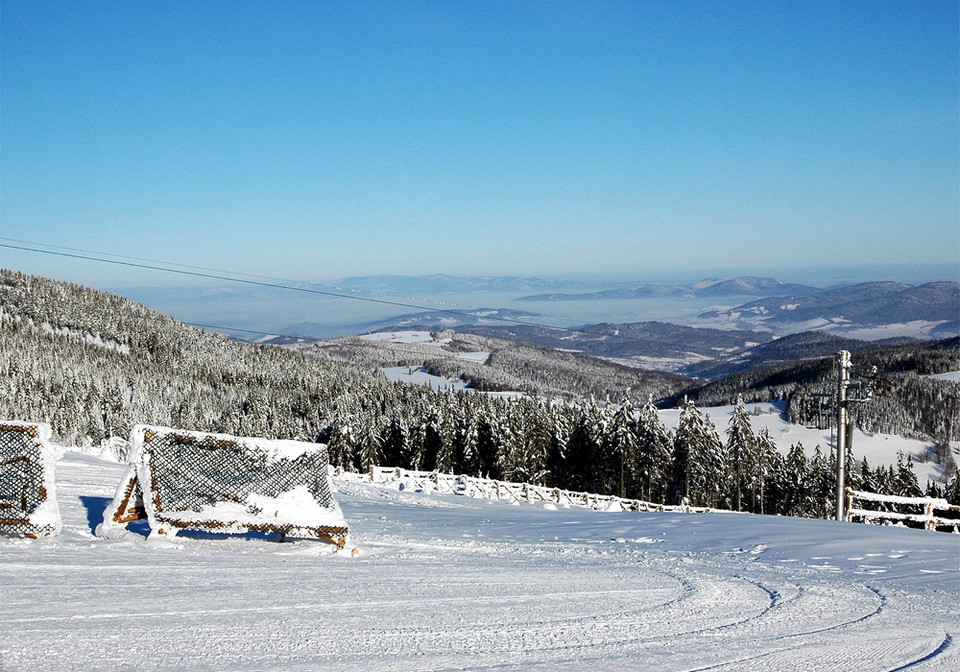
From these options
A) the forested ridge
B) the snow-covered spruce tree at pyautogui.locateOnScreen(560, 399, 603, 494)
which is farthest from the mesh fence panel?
the snow-covered spruce tree at pyautogui.locateOnScreen(560, 399, 603, 494)

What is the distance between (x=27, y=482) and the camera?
24.5 ft

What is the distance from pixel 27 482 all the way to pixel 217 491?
1.95 m

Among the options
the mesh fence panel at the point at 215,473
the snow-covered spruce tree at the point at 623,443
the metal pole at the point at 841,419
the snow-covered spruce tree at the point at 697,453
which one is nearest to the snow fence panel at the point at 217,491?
the mesh fence panel at the point at 215,473

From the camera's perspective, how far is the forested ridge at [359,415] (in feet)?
180

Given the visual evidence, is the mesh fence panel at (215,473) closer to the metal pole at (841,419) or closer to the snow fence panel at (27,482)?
the snow fence panel at (27,482)

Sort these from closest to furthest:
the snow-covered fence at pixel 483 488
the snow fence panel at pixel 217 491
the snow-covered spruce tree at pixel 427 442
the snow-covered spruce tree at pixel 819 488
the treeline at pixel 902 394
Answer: the snow fence panel at pixel 217 491
the snow-covered fence at pixel 483 488
the snow-covered spruce tree at pixel 819 488
the snow-covered spruce tree at pixel 427 442
the treeline at pixel 902 394

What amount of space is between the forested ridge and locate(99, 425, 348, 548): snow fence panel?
45082 millimetres

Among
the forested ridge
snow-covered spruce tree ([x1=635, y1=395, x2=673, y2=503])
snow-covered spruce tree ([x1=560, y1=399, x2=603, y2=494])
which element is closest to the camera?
snow-covered spruce tree ([x1=635, y1=395, x2=673, y2=503])

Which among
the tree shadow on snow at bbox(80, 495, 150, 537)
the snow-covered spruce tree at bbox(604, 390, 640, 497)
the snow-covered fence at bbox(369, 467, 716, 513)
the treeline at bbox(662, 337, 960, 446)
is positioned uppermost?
the tree shadow on snow at bbox(80, 495, 150, 537)

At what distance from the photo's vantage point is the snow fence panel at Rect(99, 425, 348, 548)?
786 cm

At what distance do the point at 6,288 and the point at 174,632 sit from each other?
734ft

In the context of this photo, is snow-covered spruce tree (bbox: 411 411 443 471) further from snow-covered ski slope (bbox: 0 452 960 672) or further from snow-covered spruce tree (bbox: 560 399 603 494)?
snow-covered ski slope (bbox: 0 452 960 672)

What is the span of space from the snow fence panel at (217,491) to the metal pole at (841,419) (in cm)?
1583

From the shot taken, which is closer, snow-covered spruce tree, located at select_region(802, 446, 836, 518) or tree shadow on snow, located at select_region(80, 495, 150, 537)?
tree shadow on snow, located at select_region(80, 495, 150, 537)
